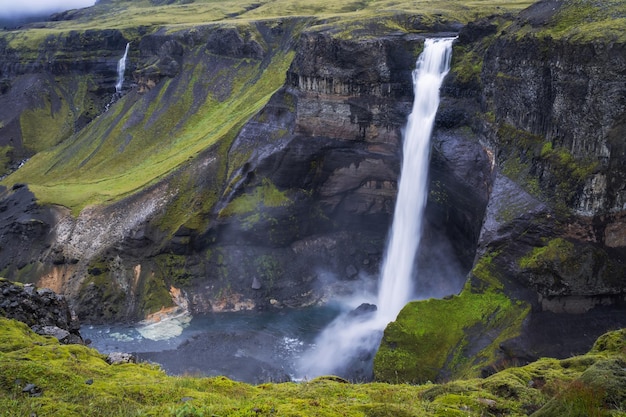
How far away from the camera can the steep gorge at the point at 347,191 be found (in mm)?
33594

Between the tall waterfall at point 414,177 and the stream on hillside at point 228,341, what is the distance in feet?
20.3

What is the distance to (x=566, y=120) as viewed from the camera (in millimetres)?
35375

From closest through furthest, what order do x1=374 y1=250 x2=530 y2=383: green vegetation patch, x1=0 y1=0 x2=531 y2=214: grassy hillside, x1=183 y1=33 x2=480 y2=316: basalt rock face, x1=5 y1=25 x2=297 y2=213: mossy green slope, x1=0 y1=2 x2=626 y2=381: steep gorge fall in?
x1=0 y1=2 x2=626 y2=381: steep gorge < x1=374 y1=250 x2=530 y2=383: green vegetation patch < x1=183 y1=33 x2=480 y2=316: basalt rock face < x1=0 y1=0 x2=531 y2=214: grassy hillside < x1=5 y1=25 x2=297 y2=213: mossy green slope

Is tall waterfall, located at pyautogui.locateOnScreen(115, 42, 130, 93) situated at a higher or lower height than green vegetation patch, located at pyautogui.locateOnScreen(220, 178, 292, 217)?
higher

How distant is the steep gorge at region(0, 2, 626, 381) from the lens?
110ft

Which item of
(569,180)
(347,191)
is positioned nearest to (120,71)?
(347,191)

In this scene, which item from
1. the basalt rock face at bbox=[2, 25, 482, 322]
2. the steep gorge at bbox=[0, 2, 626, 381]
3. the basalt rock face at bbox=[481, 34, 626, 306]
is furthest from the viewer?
the basalt rock face at bbox=[2, 25, 482, 322]

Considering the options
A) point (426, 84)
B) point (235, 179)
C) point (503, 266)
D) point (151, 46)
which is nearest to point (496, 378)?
point (503, 266)

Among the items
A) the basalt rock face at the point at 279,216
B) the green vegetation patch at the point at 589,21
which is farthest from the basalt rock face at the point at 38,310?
the green vegetation patch at the point at 589,21

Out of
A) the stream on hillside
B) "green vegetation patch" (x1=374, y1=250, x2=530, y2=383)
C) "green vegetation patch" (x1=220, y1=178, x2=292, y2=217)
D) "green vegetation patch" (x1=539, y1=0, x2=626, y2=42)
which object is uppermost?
"green vegetation patch" (x1=539, y1=0, x2=626, y2=42)

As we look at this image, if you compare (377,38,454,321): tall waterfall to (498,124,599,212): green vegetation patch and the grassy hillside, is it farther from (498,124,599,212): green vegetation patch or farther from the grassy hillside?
(498,124,599,212): green vegetation patch

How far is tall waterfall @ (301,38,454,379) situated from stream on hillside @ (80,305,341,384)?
102 inches

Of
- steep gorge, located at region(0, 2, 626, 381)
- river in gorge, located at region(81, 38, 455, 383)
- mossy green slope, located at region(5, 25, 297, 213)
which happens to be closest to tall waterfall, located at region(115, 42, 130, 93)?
mossy green slope, located at region(5, 25, 297, 213)

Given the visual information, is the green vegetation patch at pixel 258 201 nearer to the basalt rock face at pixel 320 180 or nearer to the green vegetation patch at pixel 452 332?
the basalt rock face at pixel 320 180
